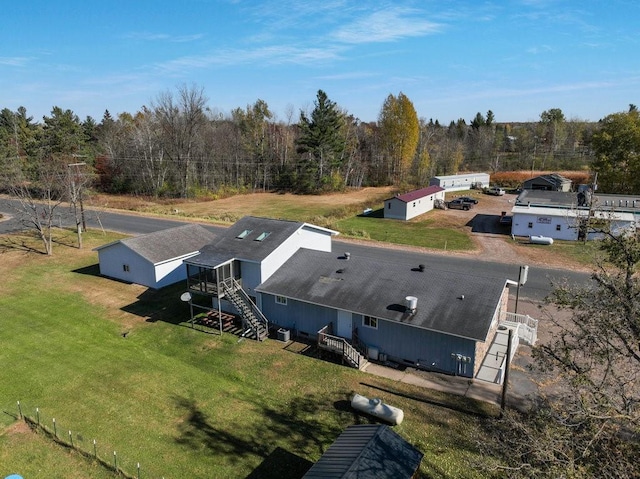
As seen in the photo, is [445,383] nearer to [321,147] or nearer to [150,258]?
[150,258]

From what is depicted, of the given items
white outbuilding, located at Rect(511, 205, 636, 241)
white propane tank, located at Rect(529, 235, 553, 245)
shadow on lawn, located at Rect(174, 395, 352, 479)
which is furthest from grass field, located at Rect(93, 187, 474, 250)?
shadow on lawn, located at Rect(174, 395, 352, 479)

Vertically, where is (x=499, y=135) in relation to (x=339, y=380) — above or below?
above

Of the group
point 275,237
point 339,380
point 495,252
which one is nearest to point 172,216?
point 275,237

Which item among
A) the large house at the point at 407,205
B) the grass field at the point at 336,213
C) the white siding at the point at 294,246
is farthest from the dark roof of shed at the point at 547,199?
the white siding at the point at 294,246

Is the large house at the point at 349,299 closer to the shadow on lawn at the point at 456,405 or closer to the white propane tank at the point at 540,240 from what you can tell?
the shadow on lawn at the point at 456,405

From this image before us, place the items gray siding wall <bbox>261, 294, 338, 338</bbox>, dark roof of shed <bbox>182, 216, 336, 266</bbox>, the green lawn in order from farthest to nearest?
the green lawn
dark roof of shed <bbox>182, 216, 336, 266</bbox>
gray siding wall <bbox>261, 294, 338, 338</bbox>

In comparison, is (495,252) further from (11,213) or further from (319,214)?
(11,213)

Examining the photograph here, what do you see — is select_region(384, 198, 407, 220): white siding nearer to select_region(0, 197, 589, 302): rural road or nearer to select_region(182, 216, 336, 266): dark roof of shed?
select_region(0, 197, 589, 302): rural road

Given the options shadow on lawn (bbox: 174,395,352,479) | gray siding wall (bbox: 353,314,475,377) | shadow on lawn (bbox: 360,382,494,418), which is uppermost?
gray siding wall (bbox: 353,314,475,377)
